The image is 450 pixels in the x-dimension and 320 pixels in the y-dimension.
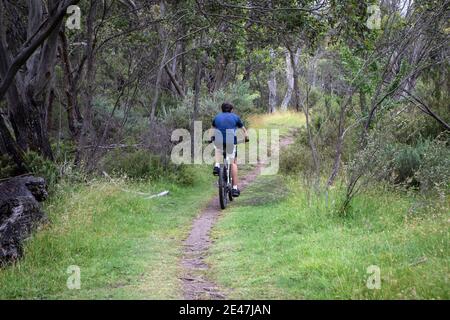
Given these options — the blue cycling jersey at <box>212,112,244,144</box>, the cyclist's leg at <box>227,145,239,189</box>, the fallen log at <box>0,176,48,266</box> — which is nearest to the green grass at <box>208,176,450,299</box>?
the cyclist's leg at <box>227,145,239,189</box>

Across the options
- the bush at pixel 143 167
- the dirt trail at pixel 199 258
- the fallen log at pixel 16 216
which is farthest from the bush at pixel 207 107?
the fallen log at pixel 16 216

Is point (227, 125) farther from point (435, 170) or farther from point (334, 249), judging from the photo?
point (334, 249)

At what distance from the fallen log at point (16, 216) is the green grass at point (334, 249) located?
2.47 meters

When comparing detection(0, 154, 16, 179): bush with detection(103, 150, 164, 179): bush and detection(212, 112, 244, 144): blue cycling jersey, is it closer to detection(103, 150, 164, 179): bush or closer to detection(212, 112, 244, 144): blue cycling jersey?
detection(103, 150, 164, 179): bush

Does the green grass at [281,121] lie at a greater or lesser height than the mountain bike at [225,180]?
lesser

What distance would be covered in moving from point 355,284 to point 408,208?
3.25 meters

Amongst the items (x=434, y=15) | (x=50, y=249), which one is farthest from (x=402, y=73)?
(x=50, y=249)

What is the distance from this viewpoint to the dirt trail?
5.79m

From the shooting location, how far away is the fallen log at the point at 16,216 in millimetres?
6852

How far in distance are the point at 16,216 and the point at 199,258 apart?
251 centimetres

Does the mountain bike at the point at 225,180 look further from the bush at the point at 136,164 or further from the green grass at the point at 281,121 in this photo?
the green grass at the point at 281,121

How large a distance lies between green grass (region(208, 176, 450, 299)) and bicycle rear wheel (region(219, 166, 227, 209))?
35.8 inches

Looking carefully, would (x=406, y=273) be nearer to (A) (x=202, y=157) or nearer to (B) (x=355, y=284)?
(B) (x=355, y=284)

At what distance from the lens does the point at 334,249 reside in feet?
21.1
